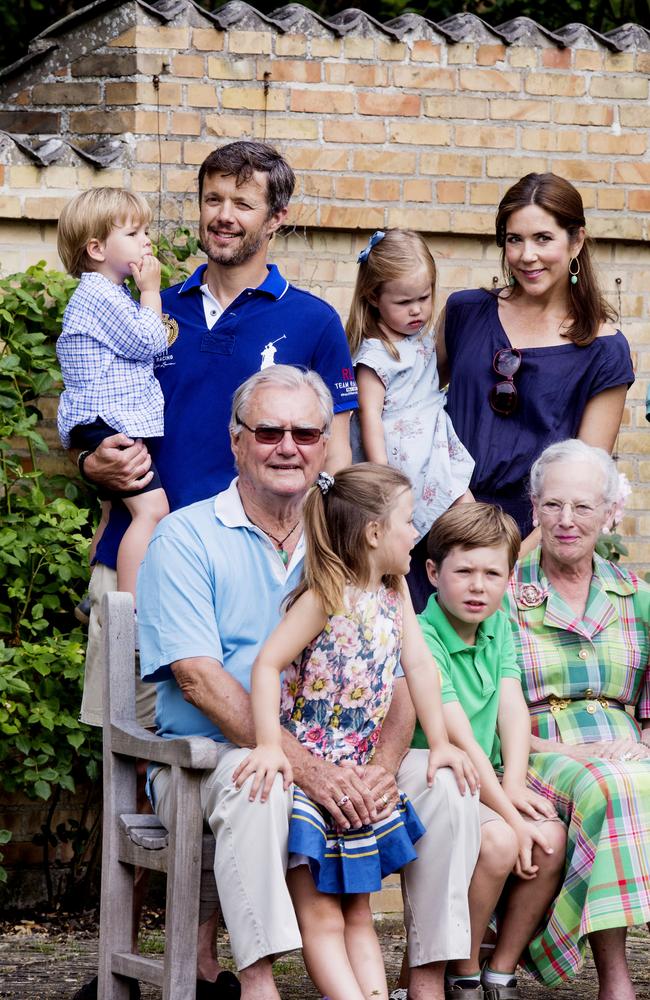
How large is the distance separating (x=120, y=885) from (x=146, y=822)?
189mm

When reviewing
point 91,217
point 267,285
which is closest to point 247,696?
point 267,285

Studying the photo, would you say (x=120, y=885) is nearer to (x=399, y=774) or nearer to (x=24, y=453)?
(x=399, y=774)

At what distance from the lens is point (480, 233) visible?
17.8 feet

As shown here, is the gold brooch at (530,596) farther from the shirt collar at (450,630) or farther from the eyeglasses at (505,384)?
the eyeglasses at (505,384)

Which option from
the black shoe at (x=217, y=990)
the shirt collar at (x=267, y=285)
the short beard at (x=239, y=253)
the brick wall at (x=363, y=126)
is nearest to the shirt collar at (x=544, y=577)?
the shirt collar at (x=267, y=285)

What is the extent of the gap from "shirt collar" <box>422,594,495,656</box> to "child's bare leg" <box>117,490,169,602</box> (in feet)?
2.49

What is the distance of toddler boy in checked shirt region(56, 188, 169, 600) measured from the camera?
4141mm

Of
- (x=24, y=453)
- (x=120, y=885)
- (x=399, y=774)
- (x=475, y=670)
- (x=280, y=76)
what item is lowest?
(x=120, y=885)

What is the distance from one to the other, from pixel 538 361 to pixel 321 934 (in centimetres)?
181

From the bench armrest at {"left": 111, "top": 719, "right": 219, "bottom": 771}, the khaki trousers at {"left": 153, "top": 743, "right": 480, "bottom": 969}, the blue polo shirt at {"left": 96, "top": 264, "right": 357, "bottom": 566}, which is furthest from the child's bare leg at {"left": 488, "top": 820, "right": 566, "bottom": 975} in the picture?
the blue polo shirt at {"left": 96, "top": 264, "right": 357, "bottom": 566}

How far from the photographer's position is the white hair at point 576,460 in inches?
159

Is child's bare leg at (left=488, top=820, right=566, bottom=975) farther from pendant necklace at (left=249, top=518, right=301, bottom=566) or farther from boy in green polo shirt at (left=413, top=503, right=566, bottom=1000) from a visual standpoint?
pendant necklace at (left=249, top=518, right=301, bottom=566)

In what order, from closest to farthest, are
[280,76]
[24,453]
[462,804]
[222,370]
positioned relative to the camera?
[462,804]
[222,370]
[24,453]
[280,76]

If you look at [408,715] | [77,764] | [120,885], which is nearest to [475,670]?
[408,715]
